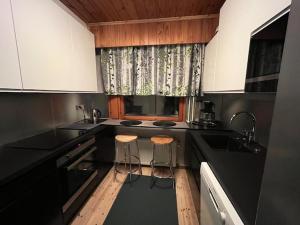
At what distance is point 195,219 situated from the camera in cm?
155

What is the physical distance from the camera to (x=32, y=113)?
157 centimetres

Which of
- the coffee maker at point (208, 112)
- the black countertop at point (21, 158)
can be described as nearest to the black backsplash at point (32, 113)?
the black countertop at point (21, 158)

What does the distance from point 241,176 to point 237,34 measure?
1.06m

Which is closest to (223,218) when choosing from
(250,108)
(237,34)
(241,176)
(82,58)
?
(241,176)

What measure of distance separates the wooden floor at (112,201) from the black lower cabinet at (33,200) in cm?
36

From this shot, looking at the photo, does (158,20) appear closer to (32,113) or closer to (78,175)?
(32,113)

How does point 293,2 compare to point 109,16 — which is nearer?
point 293,2

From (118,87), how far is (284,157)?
2.36 metres

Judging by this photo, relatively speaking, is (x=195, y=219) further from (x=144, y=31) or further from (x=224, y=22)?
(x=144, y=31)

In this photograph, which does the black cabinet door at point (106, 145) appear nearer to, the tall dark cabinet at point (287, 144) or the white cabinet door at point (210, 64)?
the white cabinet door at point (210, 64)

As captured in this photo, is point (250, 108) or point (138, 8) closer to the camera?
point (250, 108)

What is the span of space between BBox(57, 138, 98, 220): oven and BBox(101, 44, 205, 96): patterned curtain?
1131 mm

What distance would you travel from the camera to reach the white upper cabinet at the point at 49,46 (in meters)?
1.15

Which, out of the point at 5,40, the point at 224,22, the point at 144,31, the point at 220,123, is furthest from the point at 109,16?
the point at 220,123
